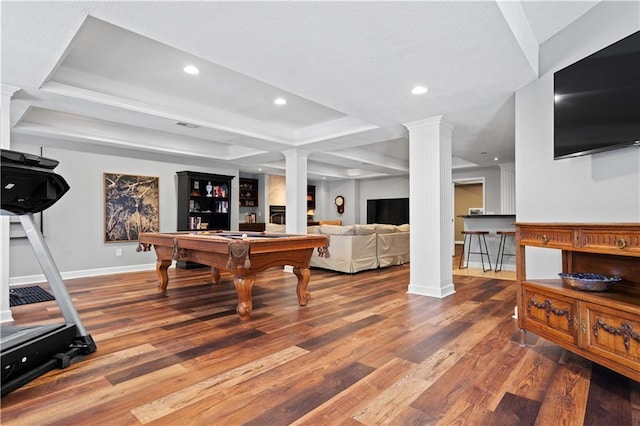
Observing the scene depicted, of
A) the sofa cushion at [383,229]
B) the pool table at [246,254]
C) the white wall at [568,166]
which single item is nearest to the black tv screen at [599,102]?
the white wall at [568,166]

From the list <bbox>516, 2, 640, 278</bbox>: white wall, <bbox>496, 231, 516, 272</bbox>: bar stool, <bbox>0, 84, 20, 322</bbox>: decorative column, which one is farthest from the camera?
<bbox>496, 231, 516, 272</bbox>: bar stool

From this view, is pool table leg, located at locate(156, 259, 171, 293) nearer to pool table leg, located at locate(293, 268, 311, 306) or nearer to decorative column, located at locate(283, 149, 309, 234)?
pool table leg, located at locate(293, 268, 311, 306)

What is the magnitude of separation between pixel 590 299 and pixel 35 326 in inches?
138

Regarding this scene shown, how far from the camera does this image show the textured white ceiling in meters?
2.03

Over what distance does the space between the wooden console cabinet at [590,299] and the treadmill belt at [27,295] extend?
5.00 metres

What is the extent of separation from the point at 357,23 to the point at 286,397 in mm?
2240

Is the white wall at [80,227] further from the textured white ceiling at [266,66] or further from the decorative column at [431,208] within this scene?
the decorative column at [431,208]

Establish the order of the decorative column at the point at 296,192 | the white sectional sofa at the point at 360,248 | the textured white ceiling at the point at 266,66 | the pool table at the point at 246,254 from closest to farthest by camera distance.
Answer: the textured white ceiling at the point at 266,66, the pool table at the point at 246,254, the white sectional sofa at the point at 360,248, the decorative column at the point at 296,192

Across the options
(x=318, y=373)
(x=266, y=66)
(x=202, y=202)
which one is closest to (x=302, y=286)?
(x=318, y=373)

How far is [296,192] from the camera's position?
5.99 metres

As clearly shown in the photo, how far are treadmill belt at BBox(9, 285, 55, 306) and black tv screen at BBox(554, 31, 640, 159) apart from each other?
18.3 feet

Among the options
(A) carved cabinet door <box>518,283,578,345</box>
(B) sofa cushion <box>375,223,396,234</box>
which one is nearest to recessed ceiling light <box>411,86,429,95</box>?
(A) carved cabinet door <box>518,283,578,345</box>

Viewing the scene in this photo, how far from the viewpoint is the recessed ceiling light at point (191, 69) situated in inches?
→ 129

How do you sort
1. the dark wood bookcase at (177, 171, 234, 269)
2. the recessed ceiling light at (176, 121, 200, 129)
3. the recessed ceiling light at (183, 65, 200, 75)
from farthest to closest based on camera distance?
the dark wood bookcase at (177, 171, 234, 269) < the recessed ceiling light at (176, 121, 200, 129) < the recessed ceiling light at (183, 65, 200, 75)
